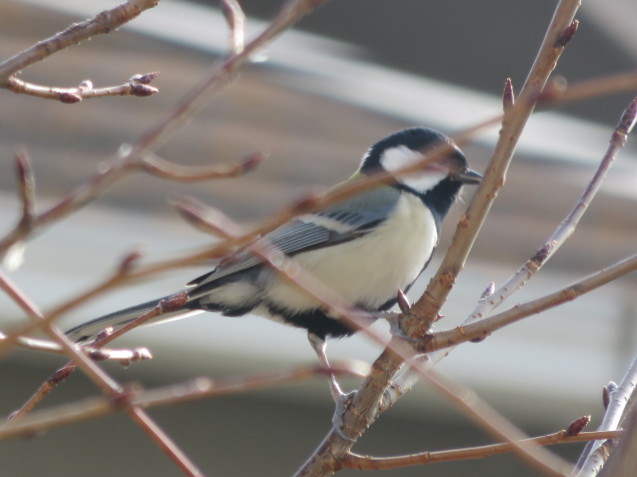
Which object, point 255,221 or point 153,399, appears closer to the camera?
point 153,399

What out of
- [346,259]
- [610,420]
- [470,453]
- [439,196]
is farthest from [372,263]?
[470,453]

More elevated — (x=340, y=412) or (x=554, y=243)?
(x=554, y=243)

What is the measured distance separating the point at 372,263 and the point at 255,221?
4.72 feet

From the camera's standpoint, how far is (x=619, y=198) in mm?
6246

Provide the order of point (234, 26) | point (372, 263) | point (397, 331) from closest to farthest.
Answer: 1. point (234, 26)
2. point (397, 331)
3. point (372, 263)

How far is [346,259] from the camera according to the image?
3.32m

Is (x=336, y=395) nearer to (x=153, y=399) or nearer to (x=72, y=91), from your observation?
(x=72, y=91)

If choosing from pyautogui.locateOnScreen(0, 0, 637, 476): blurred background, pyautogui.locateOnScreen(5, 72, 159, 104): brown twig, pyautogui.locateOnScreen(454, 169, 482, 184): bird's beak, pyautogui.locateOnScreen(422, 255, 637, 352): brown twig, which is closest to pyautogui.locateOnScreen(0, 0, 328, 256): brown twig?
pyautogui.locateOnScreen(5, 72, 159, 104): brown twig

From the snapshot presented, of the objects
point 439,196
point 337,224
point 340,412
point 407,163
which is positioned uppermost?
point 407,163

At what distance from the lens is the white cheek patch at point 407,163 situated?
3568mm

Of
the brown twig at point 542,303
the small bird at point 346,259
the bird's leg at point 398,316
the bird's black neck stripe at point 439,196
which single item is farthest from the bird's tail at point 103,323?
the brown twig at point 542,303

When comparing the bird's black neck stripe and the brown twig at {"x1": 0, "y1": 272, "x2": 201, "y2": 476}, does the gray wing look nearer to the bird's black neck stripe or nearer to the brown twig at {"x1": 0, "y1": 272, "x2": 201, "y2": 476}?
the bird's black neck stripe

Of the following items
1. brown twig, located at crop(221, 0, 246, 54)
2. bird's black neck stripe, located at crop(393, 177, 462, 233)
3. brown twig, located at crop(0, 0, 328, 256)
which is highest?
bird's black neck stripe, located at crop(393, 177, 462, 233)

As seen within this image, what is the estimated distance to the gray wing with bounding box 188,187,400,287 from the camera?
3.42 meters
